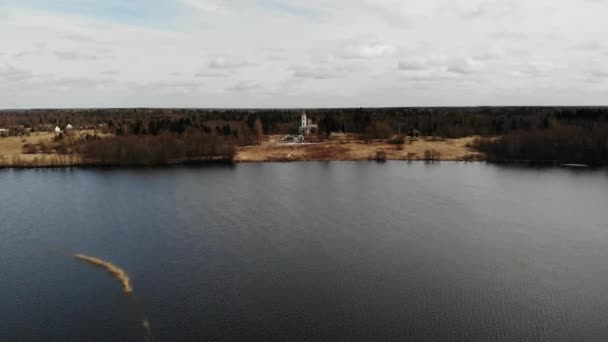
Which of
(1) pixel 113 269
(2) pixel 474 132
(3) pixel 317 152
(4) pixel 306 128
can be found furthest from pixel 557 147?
(1) pixel 113 269

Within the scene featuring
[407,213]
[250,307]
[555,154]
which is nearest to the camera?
[250,307]

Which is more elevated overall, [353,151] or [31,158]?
[353,151]

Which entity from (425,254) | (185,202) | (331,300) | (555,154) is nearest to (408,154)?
(555,154)

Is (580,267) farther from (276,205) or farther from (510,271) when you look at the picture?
(276,205)

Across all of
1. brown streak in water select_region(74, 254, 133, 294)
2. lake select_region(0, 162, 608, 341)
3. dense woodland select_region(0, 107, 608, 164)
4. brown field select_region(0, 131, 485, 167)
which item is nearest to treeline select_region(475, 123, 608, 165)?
dense woodland select_region(0, 107, 608, 164)

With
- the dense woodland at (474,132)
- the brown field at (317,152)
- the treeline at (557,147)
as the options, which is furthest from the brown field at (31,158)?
the treeline at (557,147)

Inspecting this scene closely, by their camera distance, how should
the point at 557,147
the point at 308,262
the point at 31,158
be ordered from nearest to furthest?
the point at 308,262, the point at 31,158, the point at 557,147

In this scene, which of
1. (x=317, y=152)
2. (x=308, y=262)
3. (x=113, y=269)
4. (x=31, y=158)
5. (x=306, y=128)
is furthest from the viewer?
(x=306, y=128)

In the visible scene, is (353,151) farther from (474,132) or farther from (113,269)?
(113,269)
